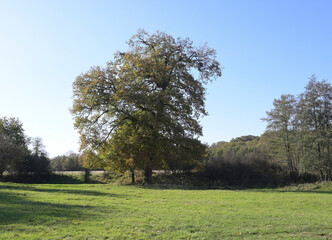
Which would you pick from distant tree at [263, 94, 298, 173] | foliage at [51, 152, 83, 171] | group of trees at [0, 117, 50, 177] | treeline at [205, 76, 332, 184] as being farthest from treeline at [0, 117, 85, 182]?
distant tree at [263, 94, 298, 173]

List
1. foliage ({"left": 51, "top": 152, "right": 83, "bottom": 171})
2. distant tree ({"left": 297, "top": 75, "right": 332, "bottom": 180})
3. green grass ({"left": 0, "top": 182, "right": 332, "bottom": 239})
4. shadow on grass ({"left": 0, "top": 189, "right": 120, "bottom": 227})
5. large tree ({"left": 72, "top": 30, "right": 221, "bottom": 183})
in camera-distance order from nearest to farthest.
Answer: green grass ({"left": 0, "top": 182, "right": 332, "bottom": 239}) < shadow on grass ({"left": 0, "top": 189, "right": 120, "bottom": 227}) < large tree ({"left": 72, "top": 30, "right": 221, "bottom": 183}) < distant tree ({"left": 297, "top": 75, "right": 332, "bottom": 180}) < foliage ({"left": 51, "top": 152, "right": 83, "bottom": 171})

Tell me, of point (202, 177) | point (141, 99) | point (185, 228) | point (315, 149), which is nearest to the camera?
point (185, 228)

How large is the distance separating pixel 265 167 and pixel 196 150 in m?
27.3

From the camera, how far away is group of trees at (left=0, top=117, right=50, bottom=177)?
40.2 metres

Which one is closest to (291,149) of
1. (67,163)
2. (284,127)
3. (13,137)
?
(284,127)

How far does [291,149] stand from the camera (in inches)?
1839

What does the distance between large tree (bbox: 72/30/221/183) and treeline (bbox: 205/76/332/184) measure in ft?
24.9

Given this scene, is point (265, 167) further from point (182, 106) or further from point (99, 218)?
point (99, 218)

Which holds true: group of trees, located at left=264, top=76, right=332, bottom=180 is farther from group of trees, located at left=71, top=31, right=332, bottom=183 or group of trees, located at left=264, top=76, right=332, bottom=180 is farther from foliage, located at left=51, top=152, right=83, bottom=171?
foliage, located at left=51, top=152, right=83, bottom=171

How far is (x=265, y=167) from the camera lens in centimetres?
5197

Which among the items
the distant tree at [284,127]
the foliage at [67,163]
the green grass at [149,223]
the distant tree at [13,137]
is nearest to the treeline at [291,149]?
the distant tree at [284,127]

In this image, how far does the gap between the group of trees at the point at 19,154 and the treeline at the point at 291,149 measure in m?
29.2

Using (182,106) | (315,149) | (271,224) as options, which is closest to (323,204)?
(271,224)

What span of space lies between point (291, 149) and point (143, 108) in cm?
3010
